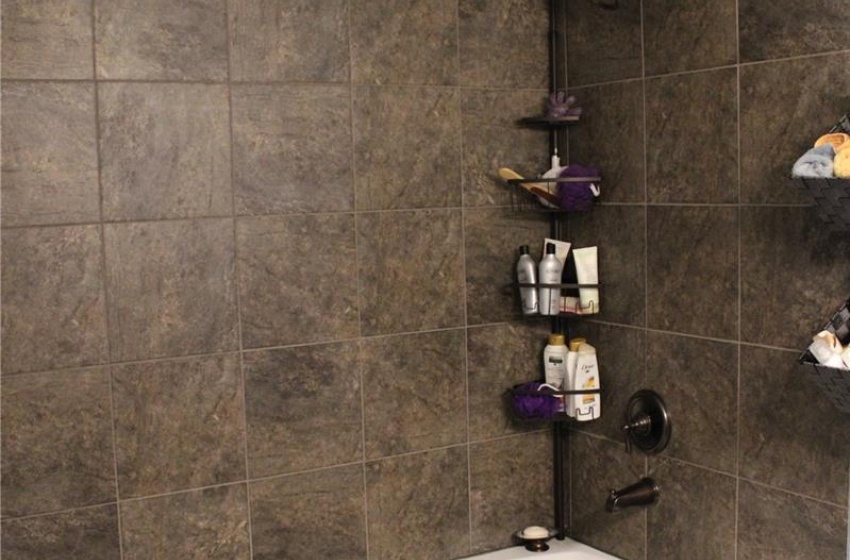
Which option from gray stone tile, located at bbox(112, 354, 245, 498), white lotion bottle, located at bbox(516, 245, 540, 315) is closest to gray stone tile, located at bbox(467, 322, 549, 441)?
Answer: white lotion bottle, located at bbox(516, 245, 540, 315)

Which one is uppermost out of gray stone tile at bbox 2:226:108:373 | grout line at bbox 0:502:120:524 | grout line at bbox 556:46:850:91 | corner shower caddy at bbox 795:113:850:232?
grout line at bbox 556:46:850:91

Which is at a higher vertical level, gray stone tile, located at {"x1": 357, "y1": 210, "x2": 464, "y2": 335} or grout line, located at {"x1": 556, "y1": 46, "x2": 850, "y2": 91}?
grout line, located at {"x1": 556, "y1": 46, "x2": 850, "y2": 91}

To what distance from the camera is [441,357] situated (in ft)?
9.29

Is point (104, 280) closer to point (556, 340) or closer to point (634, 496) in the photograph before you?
point (556, 340)

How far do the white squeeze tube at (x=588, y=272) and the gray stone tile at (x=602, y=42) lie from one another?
48cm

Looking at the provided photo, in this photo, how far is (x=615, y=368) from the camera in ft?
9.16

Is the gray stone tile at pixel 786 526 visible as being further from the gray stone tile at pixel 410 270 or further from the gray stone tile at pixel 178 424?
the gray stone tile at pixel 178 424

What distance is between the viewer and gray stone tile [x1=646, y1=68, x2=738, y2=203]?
2.39 metres

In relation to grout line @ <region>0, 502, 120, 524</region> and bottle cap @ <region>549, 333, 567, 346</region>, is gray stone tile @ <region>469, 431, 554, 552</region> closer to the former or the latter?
bottle cap @ <region>549, 333, 567, 346</region>

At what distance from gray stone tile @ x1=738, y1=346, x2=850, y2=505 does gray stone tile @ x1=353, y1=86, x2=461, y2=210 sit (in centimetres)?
94

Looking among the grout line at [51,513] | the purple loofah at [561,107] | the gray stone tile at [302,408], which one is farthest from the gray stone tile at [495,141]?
the grout line at [51,513]

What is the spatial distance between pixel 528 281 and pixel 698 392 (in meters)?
0.58

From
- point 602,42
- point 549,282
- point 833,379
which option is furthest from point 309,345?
point 833,379

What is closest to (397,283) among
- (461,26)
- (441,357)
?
(441,357)
